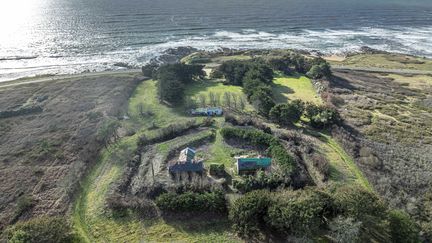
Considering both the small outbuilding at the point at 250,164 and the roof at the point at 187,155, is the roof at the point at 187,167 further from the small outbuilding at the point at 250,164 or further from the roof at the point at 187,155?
the small outbuilding at the point at 250,164

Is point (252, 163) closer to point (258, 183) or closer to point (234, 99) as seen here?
point (258, 183)

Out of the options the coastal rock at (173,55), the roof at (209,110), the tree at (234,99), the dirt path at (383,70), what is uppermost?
the coastal rock at (173,55)

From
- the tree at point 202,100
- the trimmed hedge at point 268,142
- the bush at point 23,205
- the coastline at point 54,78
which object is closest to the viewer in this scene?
the bush at point 23,205

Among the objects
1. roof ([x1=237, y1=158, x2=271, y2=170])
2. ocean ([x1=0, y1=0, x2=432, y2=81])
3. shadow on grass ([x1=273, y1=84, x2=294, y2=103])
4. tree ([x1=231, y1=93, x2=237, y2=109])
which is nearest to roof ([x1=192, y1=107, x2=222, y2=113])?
tree ([x1=231, y1=93, x2=237, y2=109])

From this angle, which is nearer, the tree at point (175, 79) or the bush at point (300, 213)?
the bush at point (300, 213)

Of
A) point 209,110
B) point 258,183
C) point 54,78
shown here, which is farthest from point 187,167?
point 54,78

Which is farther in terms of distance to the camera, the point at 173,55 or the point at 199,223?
the point at 173,55

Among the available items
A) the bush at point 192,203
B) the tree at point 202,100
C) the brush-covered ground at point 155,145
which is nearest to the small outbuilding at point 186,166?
the brush-covered ground at point 155,145
